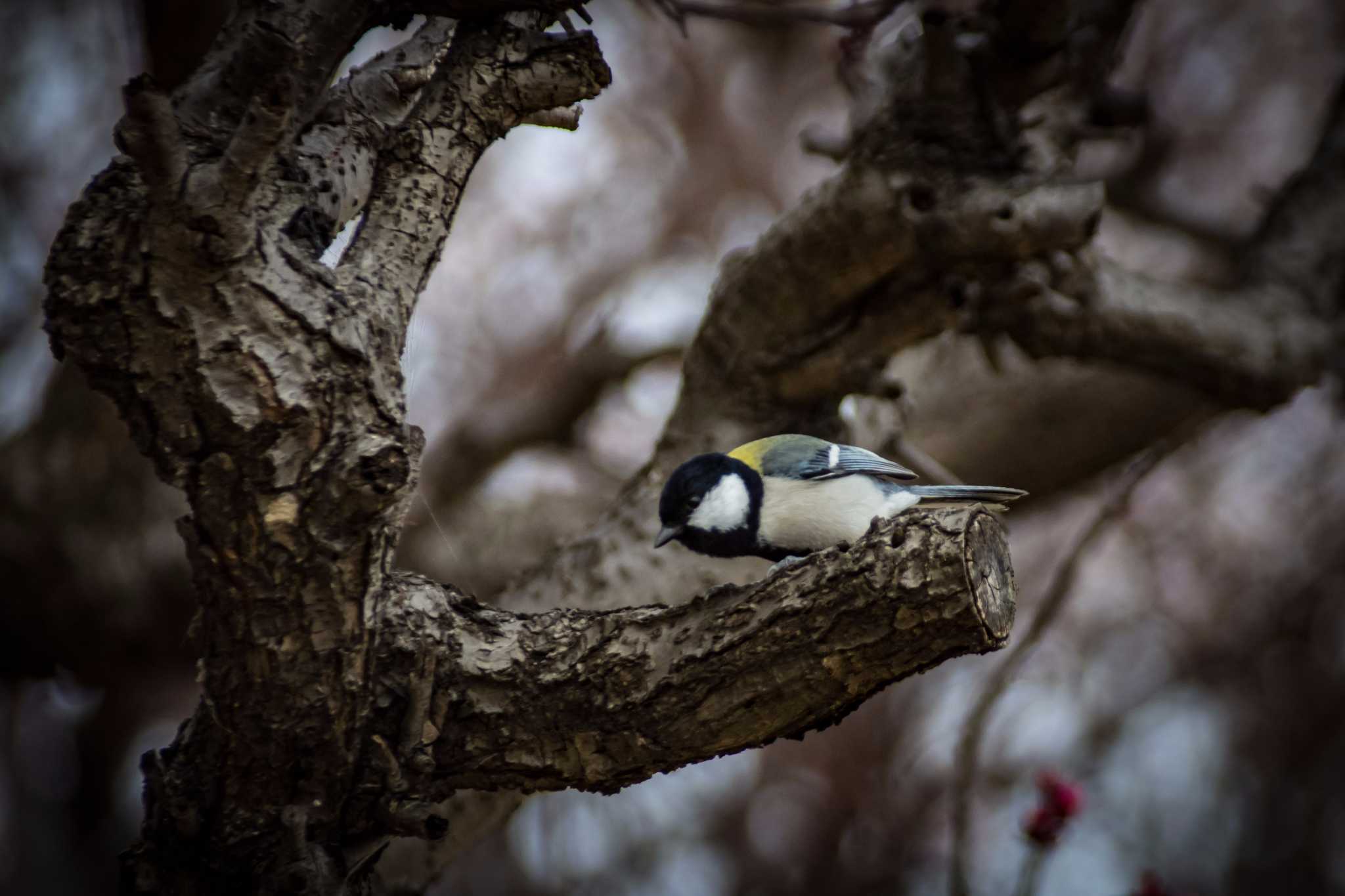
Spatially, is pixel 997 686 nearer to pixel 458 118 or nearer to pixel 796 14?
pixel 796 14

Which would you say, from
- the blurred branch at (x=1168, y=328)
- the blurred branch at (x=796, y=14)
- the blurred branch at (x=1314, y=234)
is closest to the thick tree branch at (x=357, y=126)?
the blurred branch at (x=796, y=14)

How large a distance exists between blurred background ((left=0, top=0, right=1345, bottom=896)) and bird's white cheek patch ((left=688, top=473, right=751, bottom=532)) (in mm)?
790

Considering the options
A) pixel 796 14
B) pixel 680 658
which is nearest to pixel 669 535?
pixel 680 658

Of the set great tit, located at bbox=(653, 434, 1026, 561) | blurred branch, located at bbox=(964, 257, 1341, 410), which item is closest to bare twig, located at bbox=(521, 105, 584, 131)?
great tit, located at bbox=(653, 434, 1026, 561)

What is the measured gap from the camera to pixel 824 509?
2.05 m

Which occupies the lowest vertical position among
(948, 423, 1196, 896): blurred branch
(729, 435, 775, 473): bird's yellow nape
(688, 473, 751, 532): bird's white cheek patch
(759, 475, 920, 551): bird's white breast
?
(948, 423, 1196, 896): blurred branch

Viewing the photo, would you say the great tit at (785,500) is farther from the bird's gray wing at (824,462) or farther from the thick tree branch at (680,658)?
the thick tree branch at (680,658)

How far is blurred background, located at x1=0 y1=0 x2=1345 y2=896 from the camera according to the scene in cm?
337

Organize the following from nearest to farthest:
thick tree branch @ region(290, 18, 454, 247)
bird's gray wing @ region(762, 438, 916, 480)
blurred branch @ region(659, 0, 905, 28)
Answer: thick tree branch @ region(290, 18, 454, 247) < blurred branch @ region(659, 0, 905, 28) < bird's gray wing @ region(762, 438, 916, 480)

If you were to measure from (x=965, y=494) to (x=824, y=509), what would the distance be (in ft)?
0.88

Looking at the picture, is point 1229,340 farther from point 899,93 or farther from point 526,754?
point 526,754

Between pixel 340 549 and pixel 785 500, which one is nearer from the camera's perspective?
pixel 340 549

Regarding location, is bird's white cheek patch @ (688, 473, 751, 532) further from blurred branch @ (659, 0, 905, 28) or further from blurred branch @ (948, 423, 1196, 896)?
blurred branch @ (659, 0, 905, 28)

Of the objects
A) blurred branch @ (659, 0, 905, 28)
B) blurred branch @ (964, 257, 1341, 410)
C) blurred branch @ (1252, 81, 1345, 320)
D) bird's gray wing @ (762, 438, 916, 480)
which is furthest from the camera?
blurred branch @ (1252, 81, 1345, 320)
